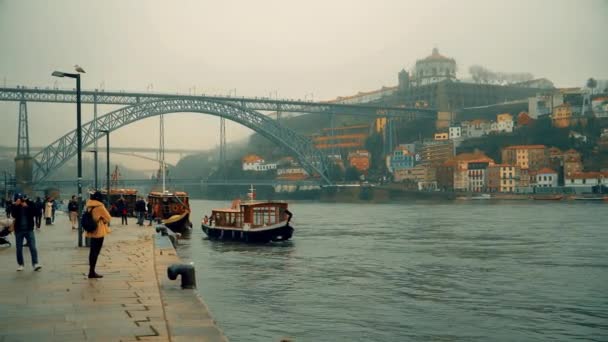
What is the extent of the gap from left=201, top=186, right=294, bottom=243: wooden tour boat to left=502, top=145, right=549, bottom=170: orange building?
254 feet

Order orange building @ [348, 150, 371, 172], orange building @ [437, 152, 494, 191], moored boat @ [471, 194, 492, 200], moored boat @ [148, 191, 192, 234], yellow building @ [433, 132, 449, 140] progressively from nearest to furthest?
moored boat @ [148, 191, 192, 234] → moored boat @ [471, 194, 492, 200] → orange building @ [437, 152, 494, 191] → yellow building @ [433, 132, 449, 140] → orange building @ [348, 150, 371, 172]

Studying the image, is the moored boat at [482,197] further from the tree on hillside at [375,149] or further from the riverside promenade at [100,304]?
the riverside promenade at [100,304]

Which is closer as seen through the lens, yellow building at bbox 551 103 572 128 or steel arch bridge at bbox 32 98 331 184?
steel arch bridge at bbox 32 98 331 184

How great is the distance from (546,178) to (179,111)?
171ft

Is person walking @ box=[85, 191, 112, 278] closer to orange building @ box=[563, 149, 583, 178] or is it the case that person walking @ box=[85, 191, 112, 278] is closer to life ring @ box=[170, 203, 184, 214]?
life ring @ box=[170, 203, 184, 214]

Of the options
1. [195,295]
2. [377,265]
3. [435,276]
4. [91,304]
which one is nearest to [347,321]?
[195,295]

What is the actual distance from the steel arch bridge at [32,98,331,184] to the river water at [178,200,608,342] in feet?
156

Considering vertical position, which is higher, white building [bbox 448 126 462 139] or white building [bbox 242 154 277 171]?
white building [bbox 448 126 462 139]

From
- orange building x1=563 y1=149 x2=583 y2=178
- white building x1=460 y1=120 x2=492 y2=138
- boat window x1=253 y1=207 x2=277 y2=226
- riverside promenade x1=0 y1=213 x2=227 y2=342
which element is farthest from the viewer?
white building x1=460 y1=120 x2=492 y2=138

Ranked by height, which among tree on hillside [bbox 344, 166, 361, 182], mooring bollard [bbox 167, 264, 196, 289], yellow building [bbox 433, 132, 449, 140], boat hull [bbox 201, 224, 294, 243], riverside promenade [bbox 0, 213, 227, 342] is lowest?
boat hull [bbox 201, 224, 294, 243]

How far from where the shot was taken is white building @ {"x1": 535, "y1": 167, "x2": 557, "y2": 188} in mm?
96688

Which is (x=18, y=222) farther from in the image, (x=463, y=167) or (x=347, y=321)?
(x=463, y=167)

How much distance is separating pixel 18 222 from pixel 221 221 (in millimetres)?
22691

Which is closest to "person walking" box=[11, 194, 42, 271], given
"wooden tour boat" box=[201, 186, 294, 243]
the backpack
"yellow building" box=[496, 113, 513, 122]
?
the backpack
